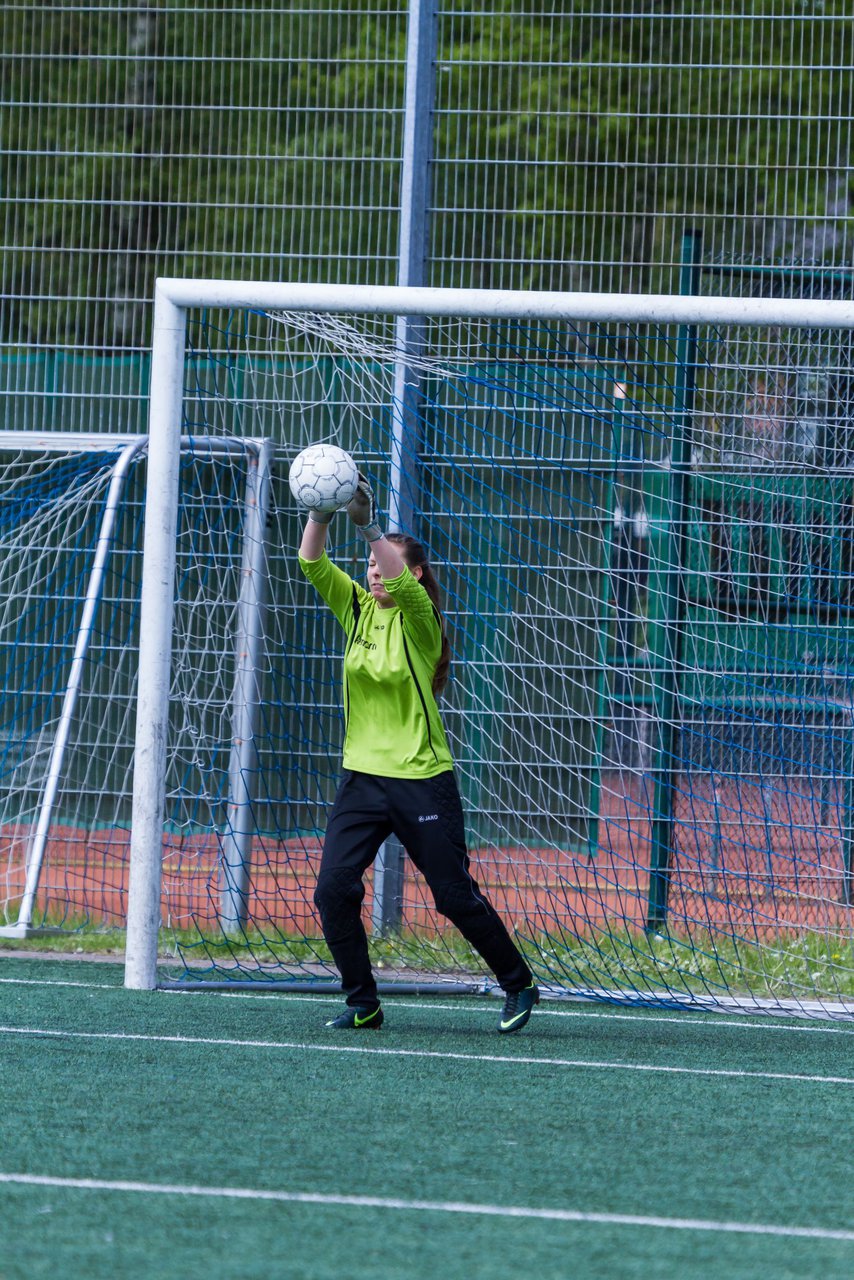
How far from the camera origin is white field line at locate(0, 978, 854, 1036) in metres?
6.74

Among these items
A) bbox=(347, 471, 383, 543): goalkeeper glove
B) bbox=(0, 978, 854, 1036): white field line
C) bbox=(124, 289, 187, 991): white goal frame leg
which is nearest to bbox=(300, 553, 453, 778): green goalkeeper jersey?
bbox=(347, 471, 383, 543): goalkeeper glove

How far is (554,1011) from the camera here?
6938 mm

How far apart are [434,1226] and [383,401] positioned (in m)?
5.41

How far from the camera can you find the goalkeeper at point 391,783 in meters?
6.02

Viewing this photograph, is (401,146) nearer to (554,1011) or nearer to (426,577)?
(426,577)

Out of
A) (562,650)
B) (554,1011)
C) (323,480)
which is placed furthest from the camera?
(562,650)

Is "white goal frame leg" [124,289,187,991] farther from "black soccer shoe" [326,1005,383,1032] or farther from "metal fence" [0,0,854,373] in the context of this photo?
"metal fence" [0,0,854,373]

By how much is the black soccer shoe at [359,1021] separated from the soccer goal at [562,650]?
1.30 metres

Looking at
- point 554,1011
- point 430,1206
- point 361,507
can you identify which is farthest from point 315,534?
point 430,1206

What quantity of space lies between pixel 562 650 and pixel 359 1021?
2.76 m

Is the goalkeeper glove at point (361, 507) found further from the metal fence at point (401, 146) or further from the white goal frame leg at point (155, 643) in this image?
the metal fence at point (401, 146)

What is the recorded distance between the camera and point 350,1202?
12.4 ft

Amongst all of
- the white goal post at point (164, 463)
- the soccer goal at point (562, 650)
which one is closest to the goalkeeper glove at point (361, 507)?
the white goal post at point (164, 463)

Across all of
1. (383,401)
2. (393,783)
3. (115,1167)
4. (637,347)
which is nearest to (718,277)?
(637,347)
